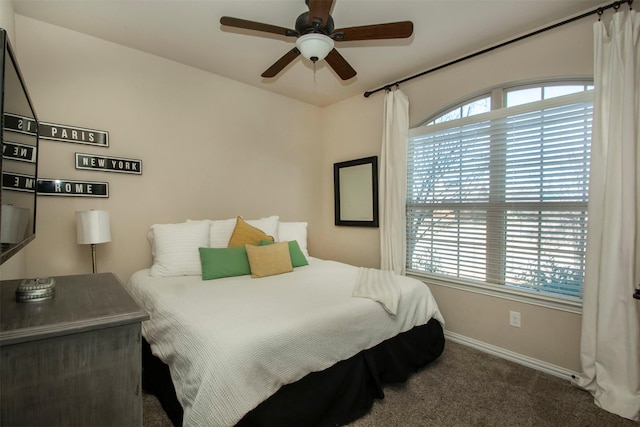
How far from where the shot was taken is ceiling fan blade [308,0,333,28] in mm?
1571

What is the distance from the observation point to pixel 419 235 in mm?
3158

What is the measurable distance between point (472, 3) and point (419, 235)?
1.97 m

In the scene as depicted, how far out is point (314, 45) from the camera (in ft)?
6.19

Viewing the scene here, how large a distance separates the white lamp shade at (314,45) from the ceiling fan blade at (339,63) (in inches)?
6.3

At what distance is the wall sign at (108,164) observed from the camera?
245 centimetres

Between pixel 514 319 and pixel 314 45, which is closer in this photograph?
pixel 314 45

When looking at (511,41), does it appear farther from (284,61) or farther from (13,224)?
(13,224)

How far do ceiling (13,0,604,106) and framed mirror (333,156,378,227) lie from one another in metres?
1.04

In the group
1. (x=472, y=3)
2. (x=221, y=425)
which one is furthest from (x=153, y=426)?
(x=472, y=3)

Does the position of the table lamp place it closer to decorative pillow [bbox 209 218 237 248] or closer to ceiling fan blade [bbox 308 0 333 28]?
decorative pillow [bbox 209 218 237 248]

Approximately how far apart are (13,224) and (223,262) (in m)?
1.57

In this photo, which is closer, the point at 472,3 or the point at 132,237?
the point at 472,3

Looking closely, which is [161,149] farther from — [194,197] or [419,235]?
[419,235]


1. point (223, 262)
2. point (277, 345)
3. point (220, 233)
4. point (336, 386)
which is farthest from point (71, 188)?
point (336, 386)
